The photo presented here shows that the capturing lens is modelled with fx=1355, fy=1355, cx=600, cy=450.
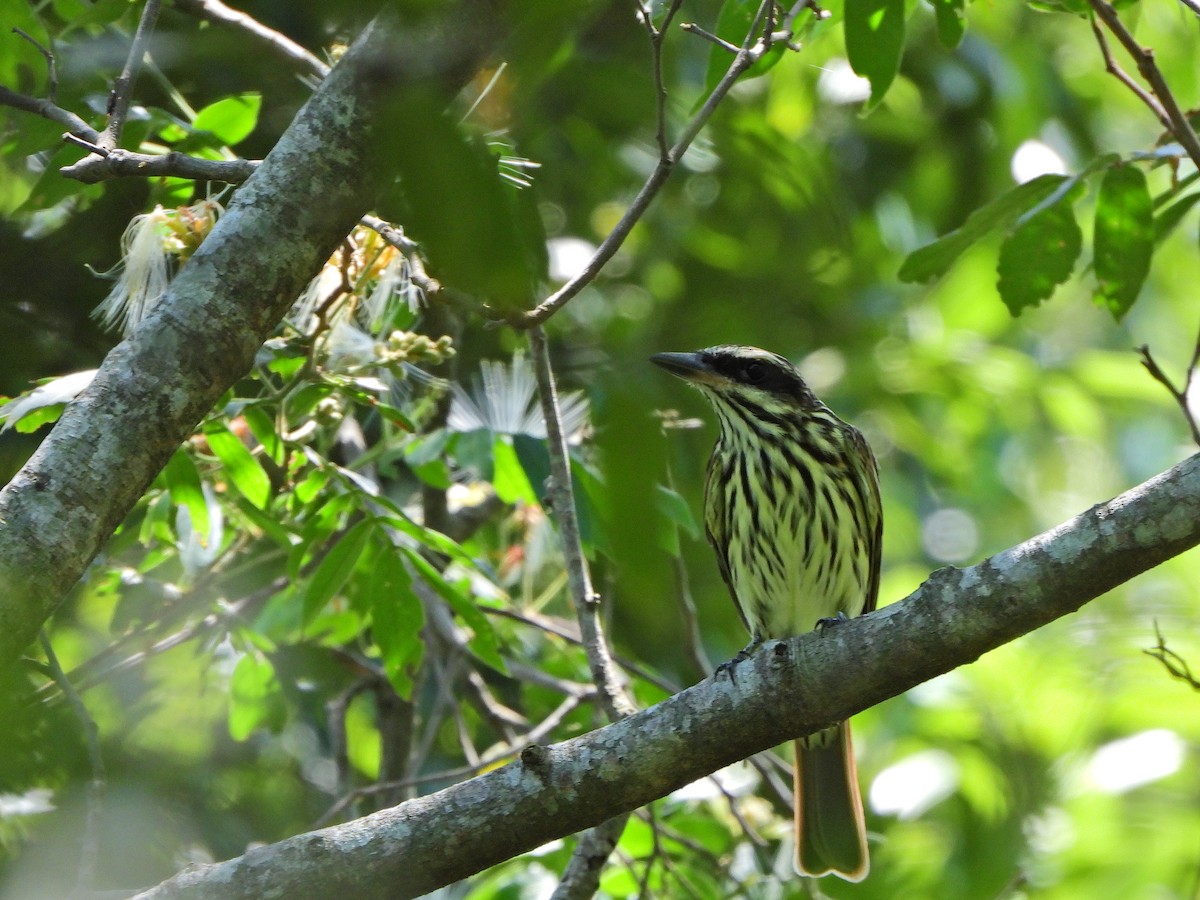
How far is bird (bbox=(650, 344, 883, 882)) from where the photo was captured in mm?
4266

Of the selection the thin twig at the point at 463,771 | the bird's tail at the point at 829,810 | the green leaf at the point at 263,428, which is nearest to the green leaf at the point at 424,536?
the green leaf at the point at 263,428

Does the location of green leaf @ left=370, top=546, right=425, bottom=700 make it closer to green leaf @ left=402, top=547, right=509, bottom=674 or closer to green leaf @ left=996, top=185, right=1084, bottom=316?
green leaf @ left=402, top=547, right=509, bottom=674

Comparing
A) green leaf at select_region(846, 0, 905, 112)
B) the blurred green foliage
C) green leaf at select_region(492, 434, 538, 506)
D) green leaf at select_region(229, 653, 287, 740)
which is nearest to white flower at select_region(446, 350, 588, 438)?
the blurred green foliage

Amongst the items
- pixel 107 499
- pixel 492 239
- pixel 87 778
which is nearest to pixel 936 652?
pixel 107 499

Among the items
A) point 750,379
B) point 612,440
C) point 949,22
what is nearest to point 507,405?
point 750,379

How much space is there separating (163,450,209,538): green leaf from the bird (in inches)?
64.6

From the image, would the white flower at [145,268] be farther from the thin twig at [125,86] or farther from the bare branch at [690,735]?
the bare branch at [690,735]

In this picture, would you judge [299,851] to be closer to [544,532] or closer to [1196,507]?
[1196,507]

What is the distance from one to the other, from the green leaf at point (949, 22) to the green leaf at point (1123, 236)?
1.62 ft

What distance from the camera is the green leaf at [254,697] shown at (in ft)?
13.4

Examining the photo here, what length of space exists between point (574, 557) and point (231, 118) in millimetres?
1429

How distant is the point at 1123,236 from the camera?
3145 millimetres

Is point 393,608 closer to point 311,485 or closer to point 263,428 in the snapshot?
point 311,485

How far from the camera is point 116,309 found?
3.15 m
